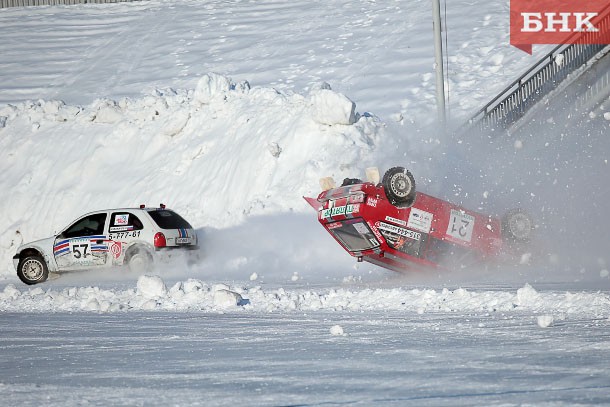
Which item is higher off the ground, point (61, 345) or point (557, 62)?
point (557, 62)

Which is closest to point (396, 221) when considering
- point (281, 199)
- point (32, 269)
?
point (281, 199)

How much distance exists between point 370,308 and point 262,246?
1075cm

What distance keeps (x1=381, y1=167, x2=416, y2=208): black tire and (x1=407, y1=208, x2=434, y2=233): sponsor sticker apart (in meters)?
0.23

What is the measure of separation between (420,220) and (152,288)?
14.3 ft

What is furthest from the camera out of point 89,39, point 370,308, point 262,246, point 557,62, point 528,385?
point 89,39

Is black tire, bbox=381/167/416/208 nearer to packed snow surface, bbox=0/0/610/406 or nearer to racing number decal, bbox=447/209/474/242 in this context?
racing number decal, bbox=447/209/474/242

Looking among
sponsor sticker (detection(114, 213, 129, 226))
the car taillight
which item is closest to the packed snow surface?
the car taillight

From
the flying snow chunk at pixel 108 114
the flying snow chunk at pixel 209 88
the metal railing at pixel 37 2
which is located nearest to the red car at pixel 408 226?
the flying snow chunk at pixel 209 88

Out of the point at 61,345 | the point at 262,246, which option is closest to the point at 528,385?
the point at 61,345

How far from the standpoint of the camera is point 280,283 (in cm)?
1603

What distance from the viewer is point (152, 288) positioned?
12.9 metres

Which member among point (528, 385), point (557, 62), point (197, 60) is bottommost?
point (528, 385)

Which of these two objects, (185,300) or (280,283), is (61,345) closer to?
(185,300)

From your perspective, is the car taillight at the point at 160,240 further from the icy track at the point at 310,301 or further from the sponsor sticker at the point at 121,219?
the icy track at the point at 310,301
